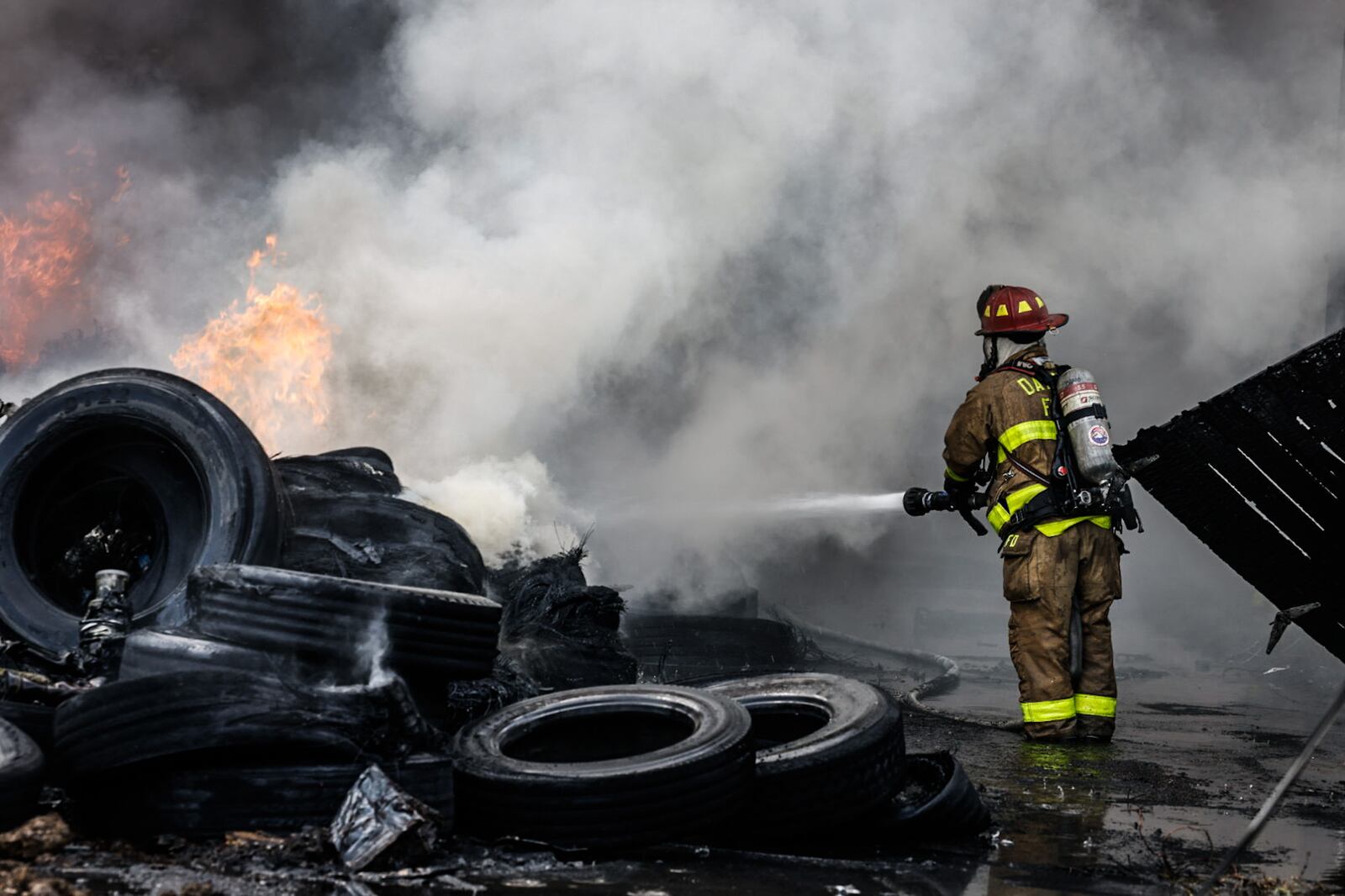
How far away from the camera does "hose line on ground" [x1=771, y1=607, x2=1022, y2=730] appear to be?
17.5 feet

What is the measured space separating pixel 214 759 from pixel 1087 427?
375 cm

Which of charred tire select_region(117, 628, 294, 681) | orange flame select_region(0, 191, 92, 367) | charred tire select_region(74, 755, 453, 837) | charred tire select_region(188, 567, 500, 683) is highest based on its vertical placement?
orange flame select_region(0, 191, 92, 367)

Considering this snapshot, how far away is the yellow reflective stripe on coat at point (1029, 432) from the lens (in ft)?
16.5

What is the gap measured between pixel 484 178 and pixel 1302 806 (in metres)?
8.44

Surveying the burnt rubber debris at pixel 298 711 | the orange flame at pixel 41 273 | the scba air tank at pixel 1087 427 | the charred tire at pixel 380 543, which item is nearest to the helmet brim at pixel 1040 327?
the scba air tank at pixel 1087 427

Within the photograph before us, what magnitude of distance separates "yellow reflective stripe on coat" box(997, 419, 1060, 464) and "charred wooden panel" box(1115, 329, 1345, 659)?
1.19 ft

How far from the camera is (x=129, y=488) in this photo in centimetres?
470

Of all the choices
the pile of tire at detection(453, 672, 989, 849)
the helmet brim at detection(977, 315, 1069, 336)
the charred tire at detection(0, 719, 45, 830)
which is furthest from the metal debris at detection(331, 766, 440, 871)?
the helmet brim at detection(977, 315, 1069, 336)

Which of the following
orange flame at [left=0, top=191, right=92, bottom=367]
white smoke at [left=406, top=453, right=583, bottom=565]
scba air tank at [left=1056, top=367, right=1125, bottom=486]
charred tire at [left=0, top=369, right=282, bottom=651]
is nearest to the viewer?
charred tire at [left=0, top=369, right=282, bottom=651]

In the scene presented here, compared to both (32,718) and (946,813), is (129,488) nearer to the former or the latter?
(32,718)

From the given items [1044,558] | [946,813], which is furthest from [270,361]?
[946,813]

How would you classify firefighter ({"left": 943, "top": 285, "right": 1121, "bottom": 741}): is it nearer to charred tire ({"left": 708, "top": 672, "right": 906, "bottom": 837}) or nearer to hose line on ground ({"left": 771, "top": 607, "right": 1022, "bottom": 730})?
hose line on ground ({"left": 771, "top": 607, "right": 1022, "bottom": 730})

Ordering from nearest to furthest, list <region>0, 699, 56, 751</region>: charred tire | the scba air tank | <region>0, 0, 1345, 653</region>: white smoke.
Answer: <region>0, 699, 56, 751</region>: charred tire
the scba air tank
<region>0, 0, 1345, 653</region>: white smoke

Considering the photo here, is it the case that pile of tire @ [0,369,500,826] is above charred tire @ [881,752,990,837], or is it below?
above
